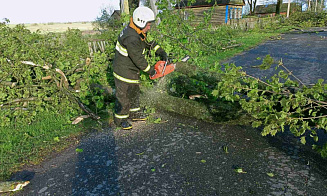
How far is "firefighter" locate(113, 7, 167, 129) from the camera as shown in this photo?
380 centimetres

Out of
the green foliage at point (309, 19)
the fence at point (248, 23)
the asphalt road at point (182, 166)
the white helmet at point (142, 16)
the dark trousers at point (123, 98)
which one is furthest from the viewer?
the green foliage at point (309, 19)

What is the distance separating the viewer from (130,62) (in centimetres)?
407

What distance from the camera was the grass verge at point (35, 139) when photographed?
10.8ft

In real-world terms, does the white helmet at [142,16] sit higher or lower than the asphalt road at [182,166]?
higher

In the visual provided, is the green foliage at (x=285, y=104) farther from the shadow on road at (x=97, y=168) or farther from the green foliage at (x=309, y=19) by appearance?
the green foliage at (x=309, y=19)

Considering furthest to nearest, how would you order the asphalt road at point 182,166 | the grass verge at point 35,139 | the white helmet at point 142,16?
the white helmet at point 142,16
the grass verge at point 35,139
the asphalt road at point 182,166

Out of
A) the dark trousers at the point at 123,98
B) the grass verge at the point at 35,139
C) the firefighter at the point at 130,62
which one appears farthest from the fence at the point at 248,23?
the grass verge at the point at 35,139

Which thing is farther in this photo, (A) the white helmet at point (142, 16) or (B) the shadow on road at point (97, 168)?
(A) the white helmet at point (142, 16)

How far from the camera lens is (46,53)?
17.1 feet

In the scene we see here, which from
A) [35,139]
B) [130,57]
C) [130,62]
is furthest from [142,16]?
[35,139]

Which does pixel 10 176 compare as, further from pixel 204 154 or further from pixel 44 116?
pixel 204 154

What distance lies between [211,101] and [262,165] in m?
1.58

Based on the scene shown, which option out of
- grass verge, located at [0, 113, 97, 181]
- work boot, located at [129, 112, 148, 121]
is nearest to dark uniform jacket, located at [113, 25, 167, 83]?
work boot, located at [129, 112, 148, 121]

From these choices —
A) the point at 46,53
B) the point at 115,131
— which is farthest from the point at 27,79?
the point at 115,131
